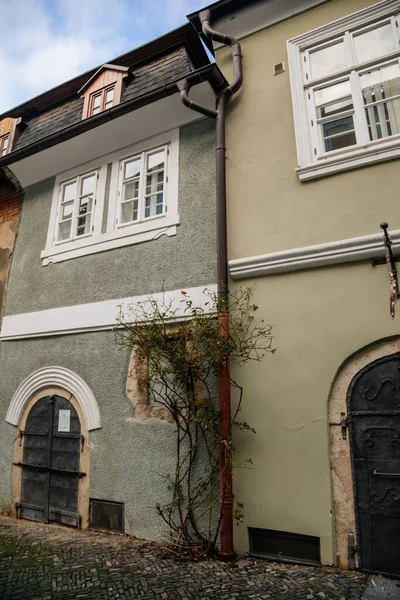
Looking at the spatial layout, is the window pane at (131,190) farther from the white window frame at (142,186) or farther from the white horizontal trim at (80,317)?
the white horizontal trim at (80,317)

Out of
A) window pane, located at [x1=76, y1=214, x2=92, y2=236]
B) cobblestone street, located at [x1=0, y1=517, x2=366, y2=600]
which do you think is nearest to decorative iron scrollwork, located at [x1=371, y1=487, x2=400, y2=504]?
cobblestone street, located at [x1=0, y1=517, x2=366, y2=600]

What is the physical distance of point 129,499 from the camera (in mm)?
5199

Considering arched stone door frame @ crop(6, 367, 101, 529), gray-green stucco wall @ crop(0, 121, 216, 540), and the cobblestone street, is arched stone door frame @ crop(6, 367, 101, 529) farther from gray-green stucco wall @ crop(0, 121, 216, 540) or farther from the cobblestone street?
the cobblestone street

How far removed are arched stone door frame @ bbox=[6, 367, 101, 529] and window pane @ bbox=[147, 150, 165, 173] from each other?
3.45 m

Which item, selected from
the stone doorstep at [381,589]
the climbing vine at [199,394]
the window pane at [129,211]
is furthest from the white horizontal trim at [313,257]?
the stone doorstep at [381,589]

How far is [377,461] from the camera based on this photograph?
3.91 metres

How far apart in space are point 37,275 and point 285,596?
5977mm

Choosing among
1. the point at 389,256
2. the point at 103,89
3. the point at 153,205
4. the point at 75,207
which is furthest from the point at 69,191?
the point at 389,256

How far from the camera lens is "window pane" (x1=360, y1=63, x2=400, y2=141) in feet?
15.7

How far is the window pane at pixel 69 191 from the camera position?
729cm

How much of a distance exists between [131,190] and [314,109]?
305 cm

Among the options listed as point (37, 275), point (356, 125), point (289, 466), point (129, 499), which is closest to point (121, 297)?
point (37, 275)

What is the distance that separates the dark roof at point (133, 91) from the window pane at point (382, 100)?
263 cm

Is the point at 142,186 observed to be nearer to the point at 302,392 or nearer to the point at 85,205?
the point at 85,205
